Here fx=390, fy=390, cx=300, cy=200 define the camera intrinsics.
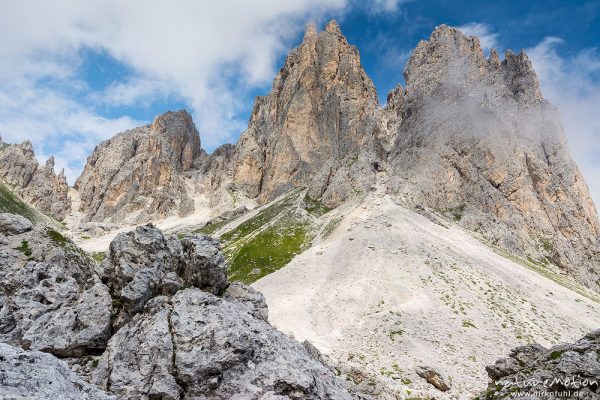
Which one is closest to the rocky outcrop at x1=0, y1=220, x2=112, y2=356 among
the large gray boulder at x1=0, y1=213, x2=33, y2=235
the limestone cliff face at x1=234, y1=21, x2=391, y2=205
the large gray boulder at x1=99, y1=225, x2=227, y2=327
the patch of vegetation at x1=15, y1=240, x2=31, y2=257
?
the patch of vegetation at x1=15, y1=240, x2=31, y2=257

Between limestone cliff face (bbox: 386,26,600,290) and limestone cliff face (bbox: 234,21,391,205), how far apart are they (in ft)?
78.7

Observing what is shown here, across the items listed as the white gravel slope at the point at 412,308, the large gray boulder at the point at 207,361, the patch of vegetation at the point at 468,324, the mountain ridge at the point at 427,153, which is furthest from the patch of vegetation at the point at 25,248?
the mountain ridge at the point at 427,153

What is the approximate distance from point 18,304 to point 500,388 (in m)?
23.8

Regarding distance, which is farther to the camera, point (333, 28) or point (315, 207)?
point (333, 28)

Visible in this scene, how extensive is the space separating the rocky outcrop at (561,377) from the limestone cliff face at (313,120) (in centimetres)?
13563

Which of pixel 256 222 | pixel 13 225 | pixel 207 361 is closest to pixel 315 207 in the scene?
pixel 256 222

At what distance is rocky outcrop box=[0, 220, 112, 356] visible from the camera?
17000mm

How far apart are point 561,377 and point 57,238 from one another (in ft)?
92.9

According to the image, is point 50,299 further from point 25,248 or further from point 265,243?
point 265,243

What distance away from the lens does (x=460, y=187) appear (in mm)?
120562

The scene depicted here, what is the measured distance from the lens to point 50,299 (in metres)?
19.1

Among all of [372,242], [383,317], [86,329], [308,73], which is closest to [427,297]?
[383,317]

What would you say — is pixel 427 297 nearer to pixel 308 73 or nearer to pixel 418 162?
pixel 418 162

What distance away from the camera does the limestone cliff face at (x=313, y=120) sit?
170m
